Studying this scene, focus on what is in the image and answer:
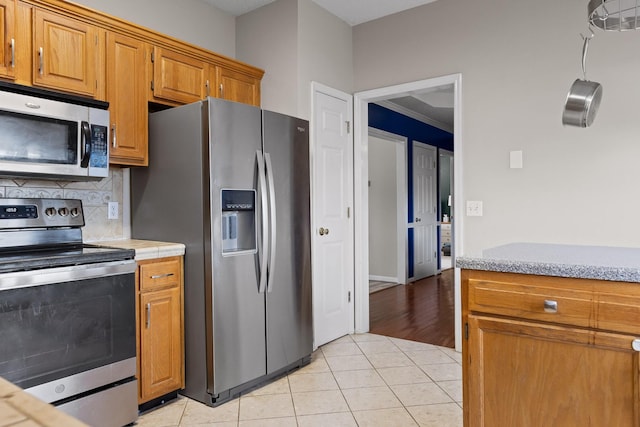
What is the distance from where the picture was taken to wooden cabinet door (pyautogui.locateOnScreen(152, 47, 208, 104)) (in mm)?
2725

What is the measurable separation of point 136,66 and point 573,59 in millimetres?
2786

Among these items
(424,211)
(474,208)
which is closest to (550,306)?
(474,208)

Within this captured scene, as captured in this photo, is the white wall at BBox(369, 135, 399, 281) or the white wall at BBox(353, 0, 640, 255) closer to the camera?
the white wall at BBox(353, 0, 640, 255)

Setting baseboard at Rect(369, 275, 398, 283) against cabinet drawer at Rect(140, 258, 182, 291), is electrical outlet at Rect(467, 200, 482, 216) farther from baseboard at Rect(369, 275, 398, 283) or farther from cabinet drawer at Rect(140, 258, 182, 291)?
baseboard at Rect(369, 275, 398, 283)

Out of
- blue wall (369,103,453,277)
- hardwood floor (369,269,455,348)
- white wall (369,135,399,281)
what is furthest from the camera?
white wall (369,135,399,281)

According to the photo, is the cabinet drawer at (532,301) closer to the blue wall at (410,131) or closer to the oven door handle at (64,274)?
the oven door handle at (64,274)

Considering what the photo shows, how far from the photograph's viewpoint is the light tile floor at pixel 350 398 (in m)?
2.26

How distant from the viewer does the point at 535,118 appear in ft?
9.78

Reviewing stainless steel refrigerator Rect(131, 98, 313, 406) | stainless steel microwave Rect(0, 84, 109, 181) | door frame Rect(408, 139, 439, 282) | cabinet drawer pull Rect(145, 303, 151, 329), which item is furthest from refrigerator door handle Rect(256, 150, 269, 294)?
door frame Rect(408, 139, 439, 282)

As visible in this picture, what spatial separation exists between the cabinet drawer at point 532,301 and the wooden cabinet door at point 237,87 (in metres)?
2.28

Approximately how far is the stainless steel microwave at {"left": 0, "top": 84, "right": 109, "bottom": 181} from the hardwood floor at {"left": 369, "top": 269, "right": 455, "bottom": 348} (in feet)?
8.84

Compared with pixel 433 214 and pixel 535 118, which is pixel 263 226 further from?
pixel 433 214

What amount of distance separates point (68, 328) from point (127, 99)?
1335 millimetres

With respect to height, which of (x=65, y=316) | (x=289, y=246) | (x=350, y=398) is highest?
(x=289, y=246)
